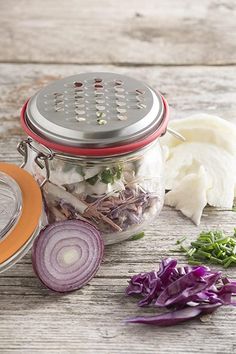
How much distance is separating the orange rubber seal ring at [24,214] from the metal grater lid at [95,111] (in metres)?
0.12

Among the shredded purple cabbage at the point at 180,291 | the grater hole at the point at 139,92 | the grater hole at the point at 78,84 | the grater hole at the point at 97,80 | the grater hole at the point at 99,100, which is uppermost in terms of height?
the grater hole at the point at 139,92

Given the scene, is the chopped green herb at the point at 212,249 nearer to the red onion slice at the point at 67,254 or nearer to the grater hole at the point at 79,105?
the red onion slice at the point at 67,254

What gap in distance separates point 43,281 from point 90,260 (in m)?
0.11

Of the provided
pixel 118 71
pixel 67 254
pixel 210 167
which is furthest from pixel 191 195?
pixel 118 71

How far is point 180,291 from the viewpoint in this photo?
1.50 m

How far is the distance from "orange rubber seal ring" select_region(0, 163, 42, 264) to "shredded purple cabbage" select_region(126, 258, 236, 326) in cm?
25

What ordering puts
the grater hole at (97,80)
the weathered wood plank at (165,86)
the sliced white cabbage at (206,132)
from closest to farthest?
the grater hole at (97,80), the sliced white cabbage at (206,132), the weathered wood plank at (165,86)

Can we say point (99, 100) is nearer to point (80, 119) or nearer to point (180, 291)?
point (80, 119)

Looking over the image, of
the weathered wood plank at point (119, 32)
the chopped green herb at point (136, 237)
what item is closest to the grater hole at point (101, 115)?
the chopped green herb at point (136, 237)

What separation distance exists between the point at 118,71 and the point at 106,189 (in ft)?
3.85

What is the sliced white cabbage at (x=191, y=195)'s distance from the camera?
5.94 ft

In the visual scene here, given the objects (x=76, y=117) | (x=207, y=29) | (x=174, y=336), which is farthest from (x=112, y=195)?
(x=207, y=29)

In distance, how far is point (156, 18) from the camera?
323 centimetres

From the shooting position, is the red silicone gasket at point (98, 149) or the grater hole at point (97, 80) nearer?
the red silicone gasket at point (98, 149)
